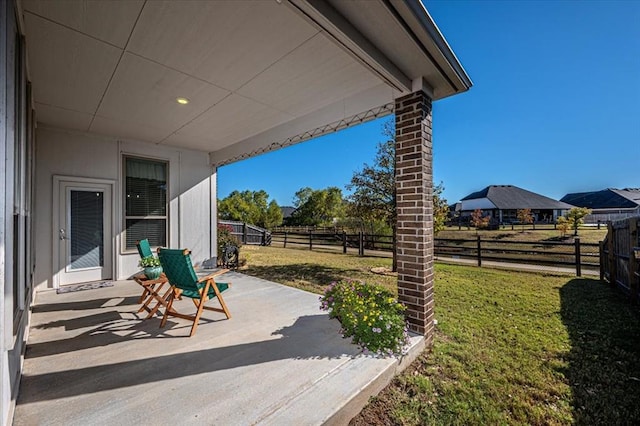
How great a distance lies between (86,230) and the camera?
5.04 meters

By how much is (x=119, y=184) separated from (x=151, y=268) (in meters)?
2.66

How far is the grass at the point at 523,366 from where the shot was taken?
1894 millimetres

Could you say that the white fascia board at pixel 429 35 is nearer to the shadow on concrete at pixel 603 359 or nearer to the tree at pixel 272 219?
the shadow on concrete at pixel 603 359

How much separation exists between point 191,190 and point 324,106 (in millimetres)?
3986

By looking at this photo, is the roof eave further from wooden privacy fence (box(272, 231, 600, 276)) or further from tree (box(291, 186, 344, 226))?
tree (box(291, 186, 344, 226))

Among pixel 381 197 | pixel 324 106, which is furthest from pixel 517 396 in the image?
pixel 381 197

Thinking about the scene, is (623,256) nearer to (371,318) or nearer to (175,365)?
(371,318)

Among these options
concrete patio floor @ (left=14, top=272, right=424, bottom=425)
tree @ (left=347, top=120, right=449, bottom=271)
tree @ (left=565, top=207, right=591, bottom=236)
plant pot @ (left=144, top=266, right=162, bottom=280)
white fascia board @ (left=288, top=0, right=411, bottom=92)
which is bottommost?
concrete patio floor @ (left=14, top=272, right=424, bottom=425)

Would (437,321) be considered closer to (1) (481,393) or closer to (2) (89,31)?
(1) (481,393)

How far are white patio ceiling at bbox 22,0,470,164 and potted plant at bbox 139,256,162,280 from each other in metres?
2.24

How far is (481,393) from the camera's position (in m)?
2.09

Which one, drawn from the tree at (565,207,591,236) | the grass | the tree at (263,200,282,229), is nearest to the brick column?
the grass

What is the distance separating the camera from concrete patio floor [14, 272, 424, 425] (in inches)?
66.1

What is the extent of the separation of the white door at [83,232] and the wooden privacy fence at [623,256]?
900 cm
